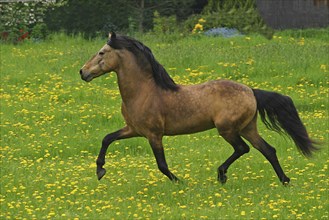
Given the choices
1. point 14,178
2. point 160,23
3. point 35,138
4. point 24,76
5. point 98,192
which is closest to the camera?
point 98,192

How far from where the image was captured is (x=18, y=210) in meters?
12.0

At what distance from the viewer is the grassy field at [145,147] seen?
11.9 m

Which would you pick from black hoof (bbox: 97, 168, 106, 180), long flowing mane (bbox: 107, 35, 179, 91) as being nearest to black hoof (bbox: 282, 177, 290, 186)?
long flowing mane (bbox: 107, 35, 179, 91)

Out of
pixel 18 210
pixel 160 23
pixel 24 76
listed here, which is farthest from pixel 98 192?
pixel 160 23

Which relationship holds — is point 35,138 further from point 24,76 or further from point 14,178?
point 24,76

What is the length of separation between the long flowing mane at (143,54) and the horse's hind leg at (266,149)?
1144 mm

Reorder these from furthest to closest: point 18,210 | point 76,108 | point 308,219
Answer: point 76,108 → point 18,210 → point 308,219

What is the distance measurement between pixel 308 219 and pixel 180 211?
1.53 meters

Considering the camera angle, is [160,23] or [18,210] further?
[160,23]

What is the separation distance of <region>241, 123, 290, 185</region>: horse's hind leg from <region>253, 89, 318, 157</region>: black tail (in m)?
0.24

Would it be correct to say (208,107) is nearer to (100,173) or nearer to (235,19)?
(100,173)

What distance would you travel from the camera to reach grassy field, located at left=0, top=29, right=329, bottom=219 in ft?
39.1

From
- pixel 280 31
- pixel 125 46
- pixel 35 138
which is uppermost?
pixel 125 46

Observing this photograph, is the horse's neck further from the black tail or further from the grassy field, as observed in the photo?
the black tail
